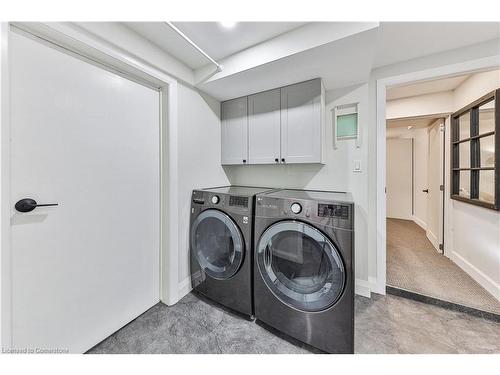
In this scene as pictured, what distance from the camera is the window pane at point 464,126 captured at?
83.4 inches

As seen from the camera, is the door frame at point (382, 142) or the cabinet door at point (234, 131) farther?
the cabinet door at point (234, 131)

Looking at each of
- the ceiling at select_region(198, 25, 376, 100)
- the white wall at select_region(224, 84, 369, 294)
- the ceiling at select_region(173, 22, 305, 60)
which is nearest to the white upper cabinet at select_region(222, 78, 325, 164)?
the ceiling at select_region(198, 25, 376, 100)

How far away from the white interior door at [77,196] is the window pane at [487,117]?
10.0ft

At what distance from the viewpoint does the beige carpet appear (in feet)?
5.50

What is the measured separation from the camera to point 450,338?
1331 millimetres

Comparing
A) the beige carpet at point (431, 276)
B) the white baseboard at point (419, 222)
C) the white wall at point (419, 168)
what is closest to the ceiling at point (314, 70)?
the beige carpet at point (431, 276)

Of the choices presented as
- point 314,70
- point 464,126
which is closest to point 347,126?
point 314,70

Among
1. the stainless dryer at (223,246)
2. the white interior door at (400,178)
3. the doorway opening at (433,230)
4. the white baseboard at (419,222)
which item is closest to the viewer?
the stainless dryer at (223,246)

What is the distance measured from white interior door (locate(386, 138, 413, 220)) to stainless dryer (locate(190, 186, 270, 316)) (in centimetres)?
455

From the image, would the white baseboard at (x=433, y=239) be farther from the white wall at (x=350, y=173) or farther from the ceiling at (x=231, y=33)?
the ceiling at (x=231, y=33)
